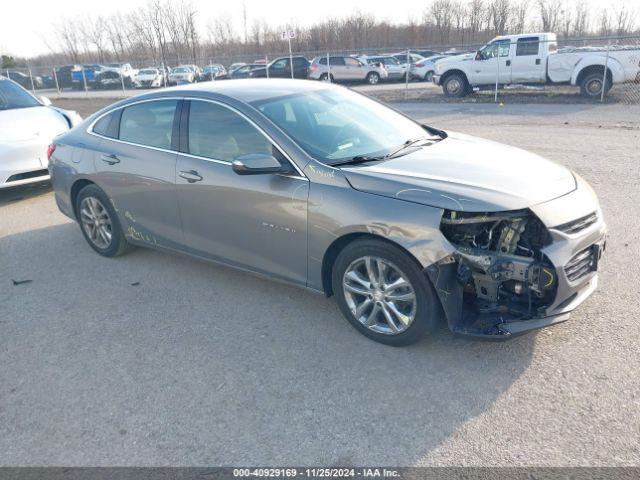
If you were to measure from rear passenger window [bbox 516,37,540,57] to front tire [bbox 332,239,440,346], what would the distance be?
54.6 feet

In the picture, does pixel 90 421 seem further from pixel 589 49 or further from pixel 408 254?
pixel 589 49

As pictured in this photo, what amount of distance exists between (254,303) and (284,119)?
151 centimetres

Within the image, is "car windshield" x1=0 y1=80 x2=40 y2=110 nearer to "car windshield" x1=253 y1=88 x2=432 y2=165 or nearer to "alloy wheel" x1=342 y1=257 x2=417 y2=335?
"car windshield" x1=253 y1=88 x2=432 y2=165

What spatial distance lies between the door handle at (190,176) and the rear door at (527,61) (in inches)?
643

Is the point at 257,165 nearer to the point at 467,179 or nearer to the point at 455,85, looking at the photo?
the point at 467,179

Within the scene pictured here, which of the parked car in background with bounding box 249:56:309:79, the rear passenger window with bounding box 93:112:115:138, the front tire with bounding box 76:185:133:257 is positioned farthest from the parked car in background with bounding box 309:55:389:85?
the front tire with bounding box 76:185:133:257

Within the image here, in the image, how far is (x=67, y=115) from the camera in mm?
8977

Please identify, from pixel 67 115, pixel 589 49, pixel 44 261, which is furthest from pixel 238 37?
pixel 44 261

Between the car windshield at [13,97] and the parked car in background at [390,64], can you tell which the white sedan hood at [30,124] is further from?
the parked car in background at [390,64]

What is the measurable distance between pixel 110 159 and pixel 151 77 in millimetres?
32384

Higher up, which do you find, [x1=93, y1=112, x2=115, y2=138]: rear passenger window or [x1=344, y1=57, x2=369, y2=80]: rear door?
[x1=93, y1=112, x2=115, y2=138]: rear passenger window

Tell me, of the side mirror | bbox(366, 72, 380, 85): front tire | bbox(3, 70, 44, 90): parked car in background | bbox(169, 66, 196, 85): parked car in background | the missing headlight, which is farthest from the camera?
bbox(3, 70, 44, 90): parked car in background

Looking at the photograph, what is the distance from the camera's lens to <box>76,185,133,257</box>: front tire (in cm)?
539

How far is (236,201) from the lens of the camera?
4168mm
